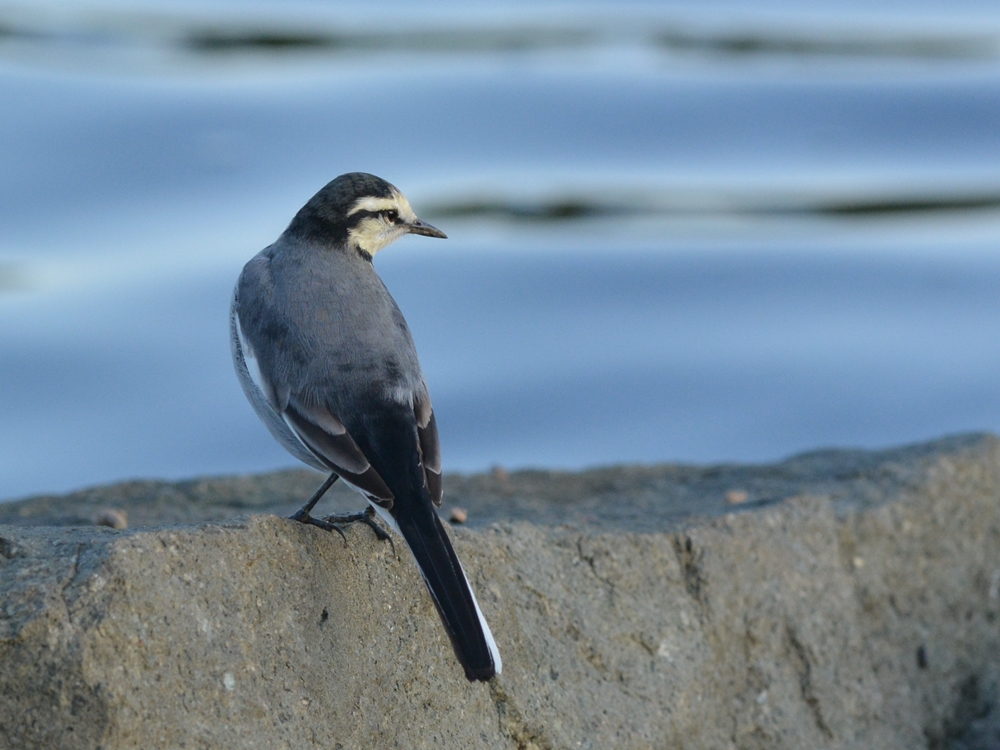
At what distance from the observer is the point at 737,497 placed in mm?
6672

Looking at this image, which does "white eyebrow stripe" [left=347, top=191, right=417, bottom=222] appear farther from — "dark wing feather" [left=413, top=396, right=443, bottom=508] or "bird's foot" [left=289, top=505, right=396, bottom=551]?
"bird's foot" [left=289, top=505, right=396, bottom=551]

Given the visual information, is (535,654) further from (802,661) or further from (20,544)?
(20,544)

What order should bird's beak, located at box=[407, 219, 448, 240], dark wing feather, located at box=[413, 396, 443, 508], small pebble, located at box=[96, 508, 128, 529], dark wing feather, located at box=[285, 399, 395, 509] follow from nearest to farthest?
dark wing feather, located at box=[285, 399, 395, 509] → dark wing feather, located at box=[413, 396, 443, 508] → bird's beak, located at box=[407, 219, 448, 240] → small pebble, located at box=[96, 508, 128, 529]

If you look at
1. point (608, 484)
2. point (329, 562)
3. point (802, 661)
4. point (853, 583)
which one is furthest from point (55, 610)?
point (608, 484)

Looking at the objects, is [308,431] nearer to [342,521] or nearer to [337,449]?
Result: [337,449]

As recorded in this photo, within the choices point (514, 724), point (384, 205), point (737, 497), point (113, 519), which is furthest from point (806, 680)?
point (113, 519)

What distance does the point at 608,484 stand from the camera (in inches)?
309

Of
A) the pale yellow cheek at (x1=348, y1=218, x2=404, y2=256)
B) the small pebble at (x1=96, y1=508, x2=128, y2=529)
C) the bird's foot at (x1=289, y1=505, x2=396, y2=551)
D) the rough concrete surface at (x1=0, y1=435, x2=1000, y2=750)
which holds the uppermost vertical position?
the pale yellow cheek at (x1=348, y1=218, x2=404, y2=256)

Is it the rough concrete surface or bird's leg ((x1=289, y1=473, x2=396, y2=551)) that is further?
bird's leg ((x1=289, y1=473, x2=396, y2=551))

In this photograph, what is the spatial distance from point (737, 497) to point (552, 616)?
1842 millimetres

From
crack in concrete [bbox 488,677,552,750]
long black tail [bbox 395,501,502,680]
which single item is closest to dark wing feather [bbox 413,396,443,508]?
long black tail [bbox 395,501,502,680]

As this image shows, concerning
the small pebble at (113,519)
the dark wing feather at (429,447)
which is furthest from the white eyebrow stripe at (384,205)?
the small pebble at (113,519)

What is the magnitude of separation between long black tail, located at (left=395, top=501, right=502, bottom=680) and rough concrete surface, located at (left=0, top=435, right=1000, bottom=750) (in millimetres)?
338

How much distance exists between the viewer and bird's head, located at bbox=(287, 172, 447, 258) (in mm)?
5676
